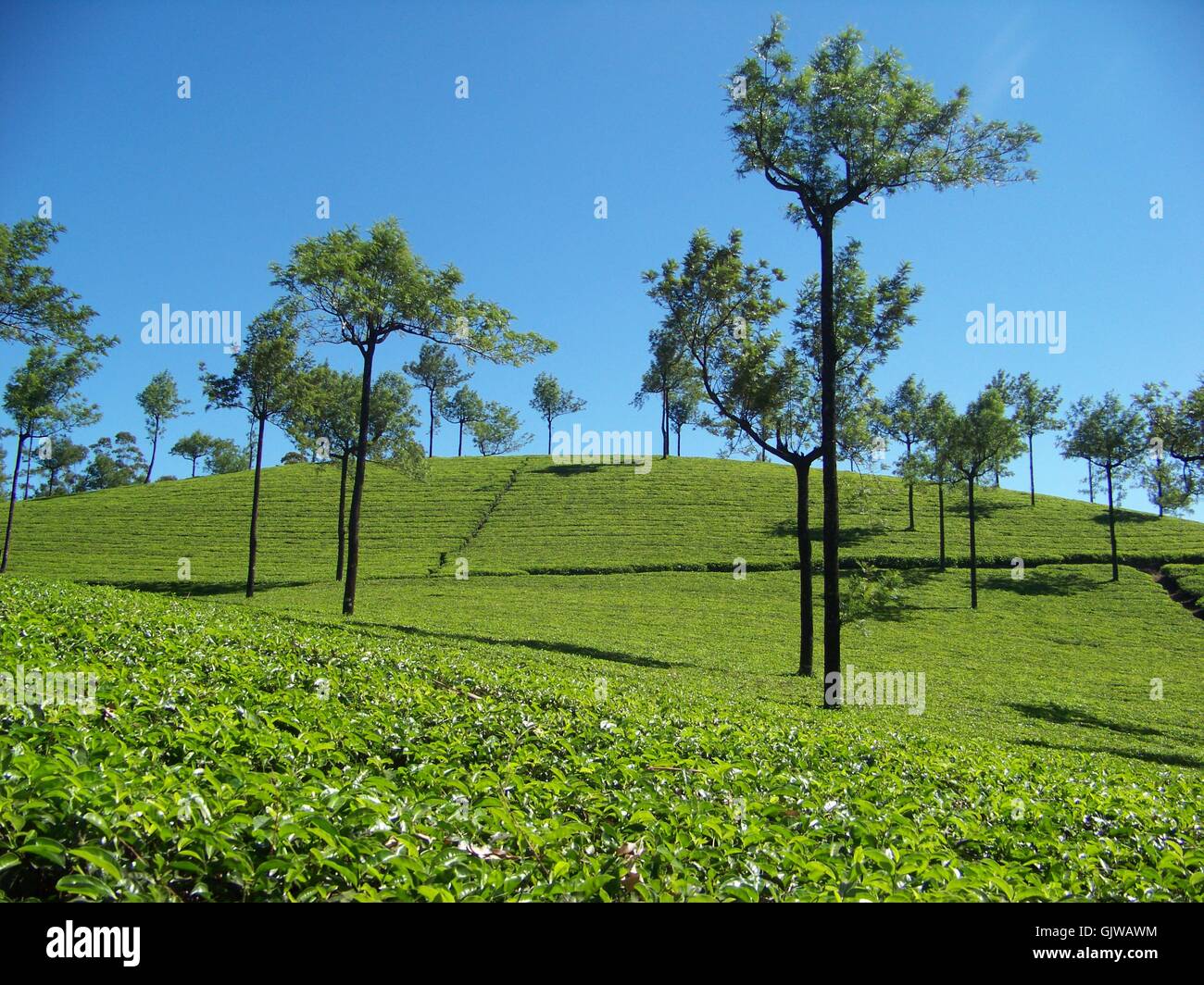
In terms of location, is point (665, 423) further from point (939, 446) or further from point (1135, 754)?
point (1135, 754)

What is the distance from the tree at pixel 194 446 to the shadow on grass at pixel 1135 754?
150097 millimetres

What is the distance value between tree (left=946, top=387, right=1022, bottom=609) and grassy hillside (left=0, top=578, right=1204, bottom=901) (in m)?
45.1

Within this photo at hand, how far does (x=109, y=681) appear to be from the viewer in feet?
25.3

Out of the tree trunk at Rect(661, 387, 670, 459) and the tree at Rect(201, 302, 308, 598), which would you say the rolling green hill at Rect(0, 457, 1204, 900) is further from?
the tree trunk at Rect(661, 387, 670, 459)

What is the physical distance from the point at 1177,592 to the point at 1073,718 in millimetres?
35489

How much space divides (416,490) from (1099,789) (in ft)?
252

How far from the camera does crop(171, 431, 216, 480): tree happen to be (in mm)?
137250

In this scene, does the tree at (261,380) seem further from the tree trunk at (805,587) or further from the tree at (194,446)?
the tree at (194,446)

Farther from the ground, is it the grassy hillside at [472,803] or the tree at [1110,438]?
the tree at [1110,438]

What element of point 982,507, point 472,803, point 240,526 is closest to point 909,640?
point 472,803

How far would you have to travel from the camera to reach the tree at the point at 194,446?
137 m

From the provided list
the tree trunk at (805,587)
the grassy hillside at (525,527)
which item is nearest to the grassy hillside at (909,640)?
the tree trunk at (805,587)

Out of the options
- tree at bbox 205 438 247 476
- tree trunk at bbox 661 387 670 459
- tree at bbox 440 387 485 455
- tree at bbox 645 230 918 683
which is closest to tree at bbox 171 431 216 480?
tree at bbox 205 438 247 476
